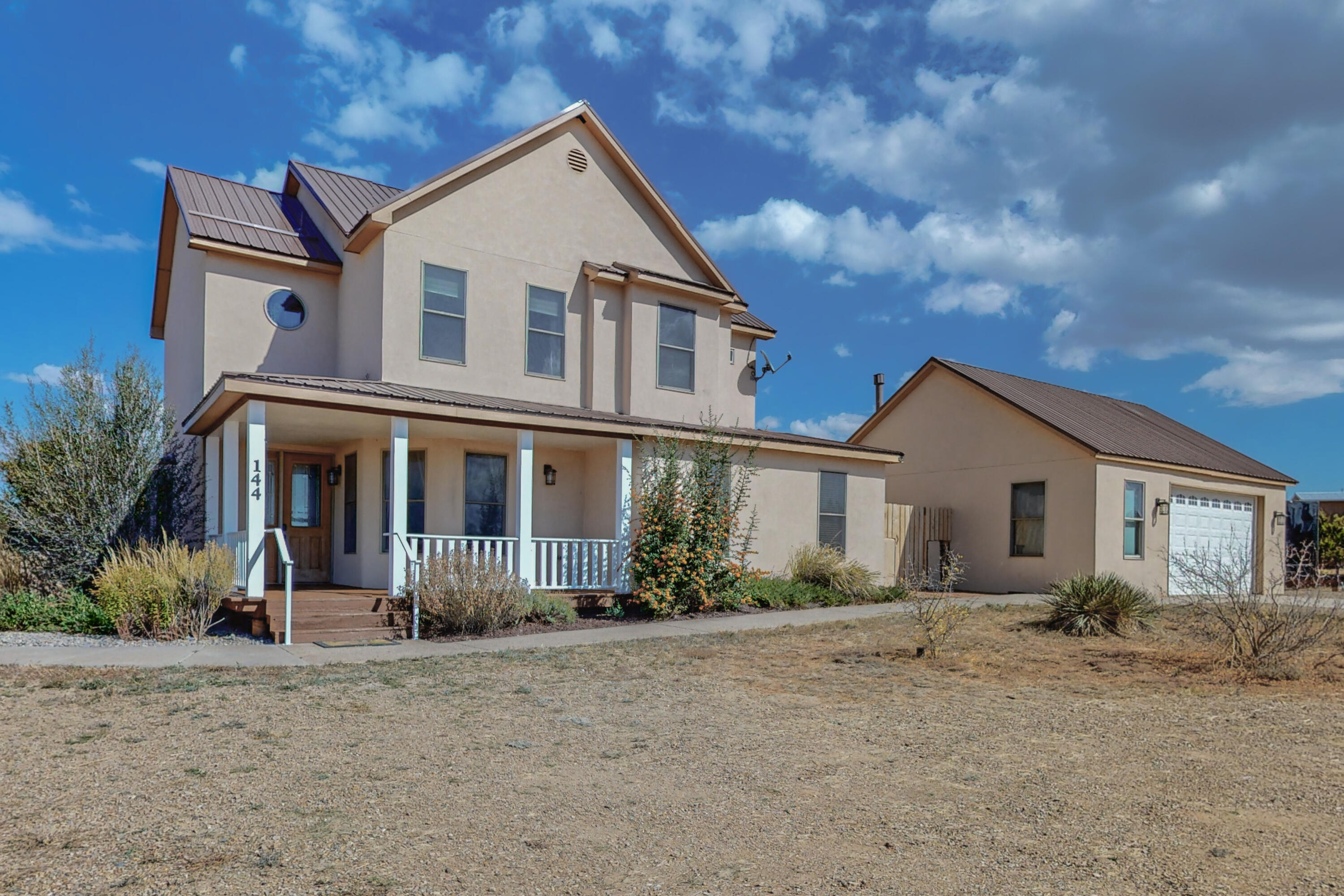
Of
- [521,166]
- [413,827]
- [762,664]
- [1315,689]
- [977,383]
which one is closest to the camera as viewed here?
[413,827]

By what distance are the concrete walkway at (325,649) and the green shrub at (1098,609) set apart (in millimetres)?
2783

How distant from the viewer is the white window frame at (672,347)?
16.4 metres

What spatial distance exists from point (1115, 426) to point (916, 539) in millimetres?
5551

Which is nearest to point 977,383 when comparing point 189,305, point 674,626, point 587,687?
point 674,626

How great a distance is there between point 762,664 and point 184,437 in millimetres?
11879

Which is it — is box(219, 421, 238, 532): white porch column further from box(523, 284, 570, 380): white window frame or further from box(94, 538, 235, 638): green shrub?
box(523, 284, 570, 380): white window frame

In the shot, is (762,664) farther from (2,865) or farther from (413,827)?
(2,865)

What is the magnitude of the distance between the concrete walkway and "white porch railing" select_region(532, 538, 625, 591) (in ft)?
3.98

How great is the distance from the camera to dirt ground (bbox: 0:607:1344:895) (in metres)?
3.93

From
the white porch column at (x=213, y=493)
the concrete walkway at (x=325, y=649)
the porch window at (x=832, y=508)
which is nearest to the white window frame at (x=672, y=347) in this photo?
the porch window at (x=832, y=508)

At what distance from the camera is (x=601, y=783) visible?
523 cm

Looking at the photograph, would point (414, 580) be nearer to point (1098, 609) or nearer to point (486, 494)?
point (486, 494)

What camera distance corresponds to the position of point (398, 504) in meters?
11.8

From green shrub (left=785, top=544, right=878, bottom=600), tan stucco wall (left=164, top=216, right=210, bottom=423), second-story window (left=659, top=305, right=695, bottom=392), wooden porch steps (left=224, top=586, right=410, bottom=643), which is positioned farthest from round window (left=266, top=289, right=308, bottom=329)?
green shrub (left=785, top=544, right=878, bottom=600)
